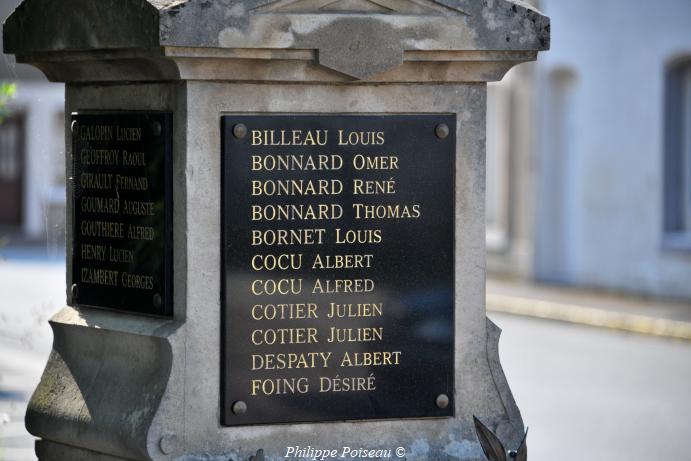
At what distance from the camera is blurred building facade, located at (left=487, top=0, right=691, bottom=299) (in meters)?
18.3

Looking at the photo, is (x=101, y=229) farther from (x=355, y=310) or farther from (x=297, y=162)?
(x=355, y=310)

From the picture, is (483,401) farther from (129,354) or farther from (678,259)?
(678,259)

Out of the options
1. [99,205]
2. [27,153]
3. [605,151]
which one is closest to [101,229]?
[99,205]

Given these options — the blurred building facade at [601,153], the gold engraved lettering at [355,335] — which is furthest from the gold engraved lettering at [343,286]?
the blurred building facade at [601,153]

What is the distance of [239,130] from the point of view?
4922 mm

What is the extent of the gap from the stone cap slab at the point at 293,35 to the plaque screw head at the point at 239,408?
3.32ft

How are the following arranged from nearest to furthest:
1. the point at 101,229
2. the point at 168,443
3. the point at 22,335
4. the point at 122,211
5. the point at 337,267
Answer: the point at 168,443
the point at 337,267
the point at 122,211
the point at 101,229
the point at 22,335

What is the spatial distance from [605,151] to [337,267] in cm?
1437

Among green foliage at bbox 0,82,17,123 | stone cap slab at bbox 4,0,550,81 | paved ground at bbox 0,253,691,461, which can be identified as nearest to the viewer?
stone cap slab at bbox 4,0,550,81

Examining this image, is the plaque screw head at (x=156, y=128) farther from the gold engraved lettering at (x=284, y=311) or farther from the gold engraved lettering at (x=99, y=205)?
the gold engraved lettering at (x=284, y=311)

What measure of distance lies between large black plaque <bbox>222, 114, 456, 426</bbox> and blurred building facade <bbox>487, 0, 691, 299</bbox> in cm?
1323

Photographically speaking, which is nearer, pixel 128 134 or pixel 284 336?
pixel 284 336

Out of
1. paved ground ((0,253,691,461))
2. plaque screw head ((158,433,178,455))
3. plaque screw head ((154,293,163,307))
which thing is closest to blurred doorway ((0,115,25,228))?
paved ground ((0,253,691,461))

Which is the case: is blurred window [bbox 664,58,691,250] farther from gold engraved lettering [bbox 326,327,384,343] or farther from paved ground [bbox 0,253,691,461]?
gold engraved lettering [bbox 326,327,384,343]
